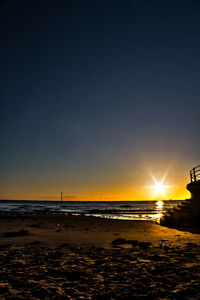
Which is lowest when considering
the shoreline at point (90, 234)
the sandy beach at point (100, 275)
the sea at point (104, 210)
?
the sea at point (104, 210)

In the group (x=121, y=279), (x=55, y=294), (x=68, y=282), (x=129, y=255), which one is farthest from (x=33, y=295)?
(x=129, y=255)

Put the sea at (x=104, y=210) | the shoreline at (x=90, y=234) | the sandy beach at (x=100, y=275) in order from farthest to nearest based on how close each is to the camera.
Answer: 1. the sea at (x=104, y=210)
2. the shoreline at (x=90, y=234)
3. the sandy beach at (x=100, y=275)

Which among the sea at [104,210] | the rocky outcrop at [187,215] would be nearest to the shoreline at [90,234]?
Result: the rocky outcrop at [187,215]

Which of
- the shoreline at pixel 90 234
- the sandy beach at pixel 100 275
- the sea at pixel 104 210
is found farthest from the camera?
the sea at pixel 104 210

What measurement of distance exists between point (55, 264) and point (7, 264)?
115 centimetres

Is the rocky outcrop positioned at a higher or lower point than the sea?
higher

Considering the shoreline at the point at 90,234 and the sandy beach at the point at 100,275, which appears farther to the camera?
the shoreline at the point at 90,234

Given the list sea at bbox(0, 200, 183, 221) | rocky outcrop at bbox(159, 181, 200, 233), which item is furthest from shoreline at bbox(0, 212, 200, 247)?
sea at bbox(0, 200, 183, 221)

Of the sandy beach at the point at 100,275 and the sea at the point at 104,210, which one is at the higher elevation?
the sandy beach at the point at 100,275

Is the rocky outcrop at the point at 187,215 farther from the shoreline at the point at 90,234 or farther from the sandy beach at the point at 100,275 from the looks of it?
the sandy beach at the point at 100,275

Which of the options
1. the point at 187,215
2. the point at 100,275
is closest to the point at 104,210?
the point at 187,215

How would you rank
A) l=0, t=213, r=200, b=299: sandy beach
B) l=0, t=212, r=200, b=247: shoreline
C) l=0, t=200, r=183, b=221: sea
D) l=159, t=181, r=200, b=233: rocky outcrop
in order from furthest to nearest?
1. l=0, t=200, r=183, b=221: sea
2. l=159, t=181, r=200, b=233: rocky outcrop
3. l=0, t=212, r=200, b=247: shoreline
4. l=0, t=213, r=200, b=299: sandy beach

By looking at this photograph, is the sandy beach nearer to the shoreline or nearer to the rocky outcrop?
the shoreline

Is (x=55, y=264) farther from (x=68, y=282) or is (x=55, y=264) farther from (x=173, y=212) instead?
(x=173, y=212)
